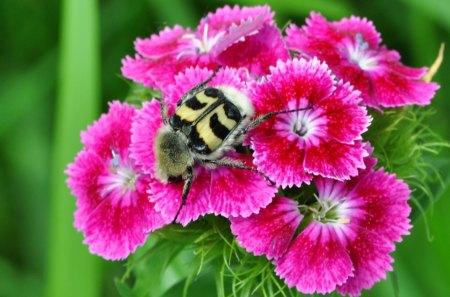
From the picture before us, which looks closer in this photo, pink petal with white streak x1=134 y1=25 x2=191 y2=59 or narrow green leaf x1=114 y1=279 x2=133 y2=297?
narrow green leaf x1=114 y1=279 x2=133 y2=297

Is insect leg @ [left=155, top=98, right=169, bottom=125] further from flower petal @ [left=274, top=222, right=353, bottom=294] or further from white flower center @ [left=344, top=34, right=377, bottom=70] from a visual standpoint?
white flower center @ [left=344, top=34, right=377, bottom=70]

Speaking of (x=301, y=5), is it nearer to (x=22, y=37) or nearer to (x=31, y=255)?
(x=22, y=37)

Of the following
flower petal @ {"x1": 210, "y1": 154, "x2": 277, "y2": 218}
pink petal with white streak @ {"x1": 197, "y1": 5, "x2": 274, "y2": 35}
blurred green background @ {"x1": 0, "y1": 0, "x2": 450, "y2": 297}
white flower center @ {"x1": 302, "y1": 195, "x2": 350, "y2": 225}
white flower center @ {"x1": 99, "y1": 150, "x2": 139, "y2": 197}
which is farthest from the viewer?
blurred green background @ {"x1": 0, "y1": 0, "x2": 450, "y2": 297}

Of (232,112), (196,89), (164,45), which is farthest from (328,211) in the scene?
(164,45)

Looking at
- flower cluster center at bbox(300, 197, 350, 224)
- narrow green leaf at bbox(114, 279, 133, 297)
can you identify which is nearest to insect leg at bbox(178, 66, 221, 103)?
flower cluster center at bbox(300, 197, 350, 224)

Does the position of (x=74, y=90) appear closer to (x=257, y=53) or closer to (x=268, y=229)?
(x=257, y=53)

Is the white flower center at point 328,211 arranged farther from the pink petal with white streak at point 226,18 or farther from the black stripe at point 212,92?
the pink petal with white streak at point 226,18

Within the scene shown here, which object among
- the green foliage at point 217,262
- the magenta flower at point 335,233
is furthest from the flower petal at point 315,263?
the green foliage at point 217,262

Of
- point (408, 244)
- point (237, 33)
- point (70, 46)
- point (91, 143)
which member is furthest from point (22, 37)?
point (408, 244)
